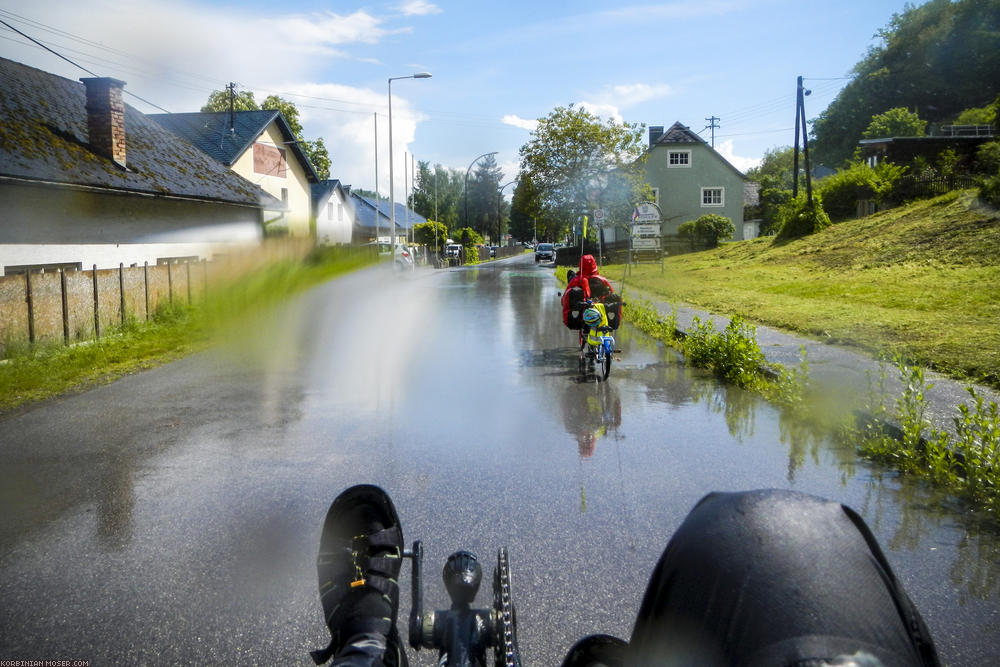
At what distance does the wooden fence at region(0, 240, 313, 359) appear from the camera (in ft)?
39.8

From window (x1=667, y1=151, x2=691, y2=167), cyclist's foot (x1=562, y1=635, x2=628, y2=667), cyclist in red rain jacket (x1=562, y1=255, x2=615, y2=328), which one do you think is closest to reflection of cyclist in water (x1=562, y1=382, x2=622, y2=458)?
cyclist in red rain jacket (x1=562, y1=255, x2=615, y2=328)

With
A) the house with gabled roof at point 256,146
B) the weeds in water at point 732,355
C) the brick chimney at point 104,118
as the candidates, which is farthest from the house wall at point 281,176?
the weeds in water at point 732,355

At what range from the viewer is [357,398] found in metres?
8.50

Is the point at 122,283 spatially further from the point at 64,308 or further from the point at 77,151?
the point at 77,151

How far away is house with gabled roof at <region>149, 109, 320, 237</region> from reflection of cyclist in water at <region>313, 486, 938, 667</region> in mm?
34176

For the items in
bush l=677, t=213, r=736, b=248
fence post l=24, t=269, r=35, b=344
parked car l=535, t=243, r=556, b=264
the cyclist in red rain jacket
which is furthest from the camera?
parked car l=535, t=243, r=556, b=264

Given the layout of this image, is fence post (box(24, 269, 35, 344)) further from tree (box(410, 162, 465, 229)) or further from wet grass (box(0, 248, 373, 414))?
tree (box(410, 162, 465, 229))

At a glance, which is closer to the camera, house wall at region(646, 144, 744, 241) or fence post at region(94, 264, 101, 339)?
fence post at region(94, 264, 101, 339)

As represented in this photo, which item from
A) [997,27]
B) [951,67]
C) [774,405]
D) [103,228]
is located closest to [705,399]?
[774,405]

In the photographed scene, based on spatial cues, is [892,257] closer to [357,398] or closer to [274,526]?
[357,398]

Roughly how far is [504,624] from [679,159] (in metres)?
59.0

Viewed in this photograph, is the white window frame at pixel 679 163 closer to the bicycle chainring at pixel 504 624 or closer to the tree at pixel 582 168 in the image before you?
the tree at pixel 582 168

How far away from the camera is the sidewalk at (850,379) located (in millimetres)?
7188

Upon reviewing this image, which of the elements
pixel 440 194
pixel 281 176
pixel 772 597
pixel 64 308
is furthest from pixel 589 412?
pixel 440 194
